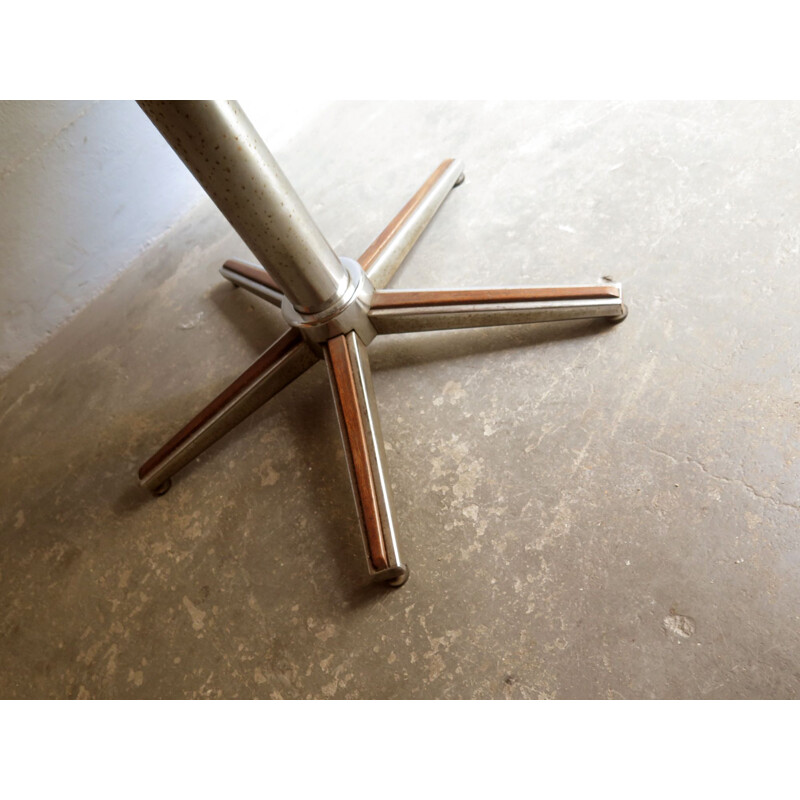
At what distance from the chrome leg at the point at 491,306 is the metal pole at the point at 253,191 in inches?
4.3

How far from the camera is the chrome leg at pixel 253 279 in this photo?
1.29 meters

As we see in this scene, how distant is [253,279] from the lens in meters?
1.35

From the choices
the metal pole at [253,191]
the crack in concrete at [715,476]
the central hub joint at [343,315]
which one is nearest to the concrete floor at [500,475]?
the crack in concrete at [715,476]

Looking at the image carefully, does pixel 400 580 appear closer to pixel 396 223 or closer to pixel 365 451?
pixel 365 451

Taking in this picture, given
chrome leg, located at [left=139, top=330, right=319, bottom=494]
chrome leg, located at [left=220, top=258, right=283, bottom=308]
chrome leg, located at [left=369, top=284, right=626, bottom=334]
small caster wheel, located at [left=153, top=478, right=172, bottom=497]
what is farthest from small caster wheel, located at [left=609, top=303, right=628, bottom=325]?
small caster wheel, located at [left=153, top=478, right=172, bottom=497]

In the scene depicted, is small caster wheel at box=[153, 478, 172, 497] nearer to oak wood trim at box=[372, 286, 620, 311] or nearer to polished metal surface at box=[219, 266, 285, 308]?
polished metal surface at box=[219, 266, 285, 308]

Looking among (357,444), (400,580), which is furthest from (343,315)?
(400,580)

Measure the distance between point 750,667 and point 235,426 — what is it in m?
0.89

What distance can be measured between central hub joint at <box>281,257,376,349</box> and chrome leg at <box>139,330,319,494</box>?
48 mm

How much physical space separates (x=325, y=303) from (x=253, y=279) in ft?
1.32

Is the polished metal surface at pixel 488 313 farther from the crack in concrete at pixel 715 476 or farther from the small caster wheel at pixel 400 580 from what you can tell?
the small caster wheel at pixel 400 580

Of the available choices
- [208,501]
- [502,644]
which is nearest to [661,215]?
[502,644]

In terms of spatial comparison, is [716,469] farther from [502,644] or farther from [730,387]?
[502,644]

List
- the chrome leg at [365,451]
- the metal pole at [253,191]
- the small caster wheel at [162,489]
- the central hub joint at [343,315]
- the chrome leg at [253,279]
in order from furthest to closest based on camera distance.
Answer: the chrome leg at [253,279] → the small caster wheel at [162,489] → the central hub joint at [343,315] → the chrome leg at [365,451] → the metal pole at [253,191]
